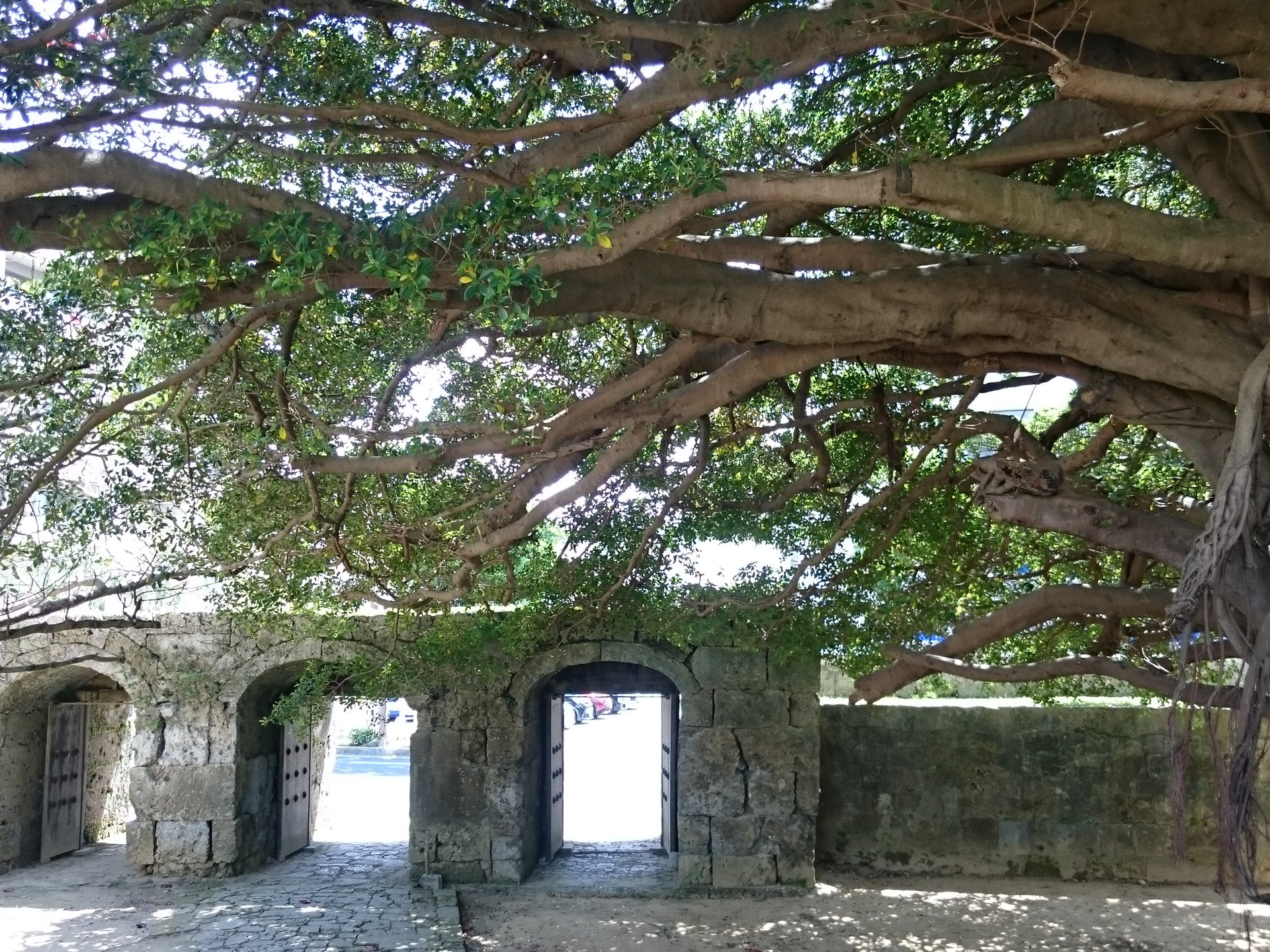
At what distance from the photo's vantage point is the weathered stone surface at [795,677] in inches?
451

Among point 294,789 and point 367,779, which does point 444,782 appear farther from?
point 367,779

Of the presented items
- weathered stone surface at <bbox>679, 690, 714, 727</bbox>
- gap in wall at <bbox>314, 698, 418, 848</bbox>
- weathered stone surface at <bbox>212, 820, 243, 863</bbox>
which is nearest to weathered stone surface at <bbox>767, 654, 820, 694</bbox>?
weathered stone surface at <bbox>679, 690, 714, 727</bbox>

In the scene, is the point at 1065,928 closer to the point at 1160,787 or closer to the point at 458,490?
the point at 1160,787

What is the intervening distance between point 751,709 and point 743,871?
1572mm

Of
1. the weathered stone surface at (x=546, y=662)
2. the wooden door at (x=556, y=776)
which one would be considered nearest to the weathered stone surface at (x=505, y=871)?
the wooden door at (x=556, y=776)

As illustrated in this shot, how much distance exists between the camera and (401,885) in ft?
37.2

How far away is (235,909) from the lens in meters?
10.3

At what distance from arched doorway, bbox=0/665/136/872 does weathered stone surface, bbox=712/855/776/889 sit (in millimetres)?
6328

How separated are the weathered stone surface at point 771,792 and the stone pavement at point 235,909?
3086 millimetres

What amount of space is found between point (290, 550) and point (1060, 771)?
28.5ft

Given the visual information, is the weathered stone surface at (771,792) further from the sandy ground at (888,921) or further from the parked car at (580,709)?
Result: the parked car at (580,709)

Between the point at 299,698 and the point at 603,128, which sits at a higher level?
the point at 603,128

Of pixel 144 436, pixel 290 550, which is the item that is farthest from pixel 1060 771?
pixel 144 436

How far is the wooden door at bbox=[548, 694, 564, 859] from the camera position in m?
13.0
